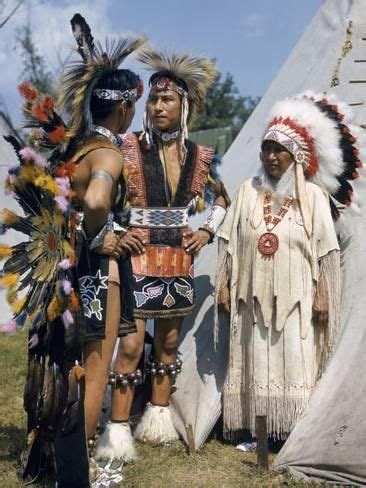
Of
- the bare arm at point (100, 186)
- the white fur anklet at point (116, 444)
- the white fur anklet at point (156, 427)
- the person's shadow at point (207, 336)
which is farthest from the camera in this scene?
the person's shadow at point (207, 336)

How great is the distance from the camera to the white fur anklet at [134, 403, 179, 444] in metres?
4.04

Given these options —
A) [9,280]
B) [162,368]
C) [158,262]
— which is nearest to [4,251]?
[9,280]

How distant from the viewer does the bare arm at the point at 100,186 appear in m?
3.09

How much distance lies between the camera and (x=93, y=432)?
3.47 m

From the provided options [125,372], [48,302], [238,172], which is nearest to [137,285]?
[125,372]

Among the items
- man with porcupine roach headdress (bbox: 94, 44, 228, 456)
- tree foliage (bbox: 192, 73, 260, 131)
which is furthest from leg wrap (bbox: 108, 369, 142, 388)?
tree foliage (bbox: 192, 73, 260, 131)

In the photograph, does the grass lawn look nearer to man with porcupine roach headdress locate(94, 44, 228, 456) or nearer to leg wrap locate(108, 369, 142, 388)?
man with porcupine roach headdress locate(94, 44, 228, 456)

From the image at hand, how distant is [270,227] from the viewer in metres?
3.89

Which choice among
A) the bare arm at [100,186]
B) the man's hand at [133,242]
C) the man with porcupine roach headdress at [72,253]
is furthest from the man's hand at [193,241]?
the bare arm at [100,186]

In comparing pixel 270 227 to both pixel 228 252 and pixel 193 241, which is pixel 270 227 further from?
pixel 193 241

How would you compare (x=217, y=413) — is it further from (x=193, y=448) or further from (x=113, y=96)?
(x=113, y=96)

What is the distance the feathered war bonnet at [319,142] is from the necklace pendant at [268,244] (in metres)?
0.17

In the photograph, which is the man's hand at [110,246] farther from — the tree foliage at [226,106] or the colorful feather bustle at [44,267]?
the tree foliage at [226,106]

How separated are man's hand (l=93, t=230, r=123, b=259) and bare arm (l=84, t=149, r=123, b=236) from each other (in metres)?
0.08
